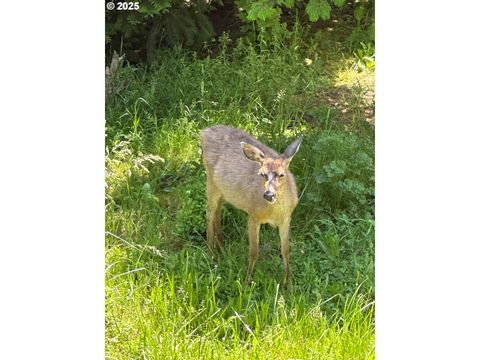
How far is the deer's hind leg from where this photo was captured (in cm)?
749

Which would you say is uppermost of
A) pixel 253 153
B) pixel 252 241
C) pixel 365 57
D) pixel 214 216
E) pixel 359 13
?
pixel 359 13

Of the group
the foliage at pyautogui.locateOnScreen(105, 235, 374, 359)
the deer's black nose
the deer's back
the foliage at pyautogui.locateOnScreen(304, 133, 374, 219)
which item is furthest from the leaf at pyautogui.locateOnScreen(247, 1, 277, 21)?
the foliage at pyautogui.locateOnScreen(105, 235, 374, 359)

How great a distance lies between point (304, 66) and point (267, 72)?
11.0 inches

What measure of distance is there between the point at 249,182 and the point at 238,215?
30 cm

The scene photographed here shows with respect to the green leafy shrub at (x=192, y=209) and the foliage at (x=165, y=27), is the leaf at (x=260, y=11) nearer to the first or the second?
the foliage at (x=165, y=27)

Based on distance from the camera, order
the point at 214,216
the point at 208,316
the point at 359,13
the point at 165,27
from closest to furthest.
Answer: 1. the point at 208,316
2. the point at 359,13
3. the point at 214,216
4. the point at 165,27

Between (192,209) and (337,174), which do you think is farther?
(192,209)

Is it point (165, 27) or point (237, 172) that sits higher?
point (165, 27)

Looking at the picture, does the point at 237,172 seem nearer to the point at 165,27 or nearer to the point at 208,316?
the point at 208,316

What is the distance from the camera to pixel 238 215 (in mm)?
7594

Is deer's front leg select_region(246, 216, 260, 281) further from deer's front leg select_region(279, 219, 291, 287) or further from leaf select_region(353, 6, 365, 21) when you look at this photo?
leaf select_region(353, 6, 365, 21)

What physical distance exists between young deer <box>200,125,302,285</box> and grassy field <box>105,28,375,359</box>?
0.09 m

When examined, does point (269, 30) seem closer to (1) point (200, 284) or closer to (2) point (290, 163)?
(2) point (290, 163)

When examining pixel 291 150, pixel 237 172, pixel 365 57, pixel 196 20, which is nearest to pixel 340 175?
pixel 291 150
